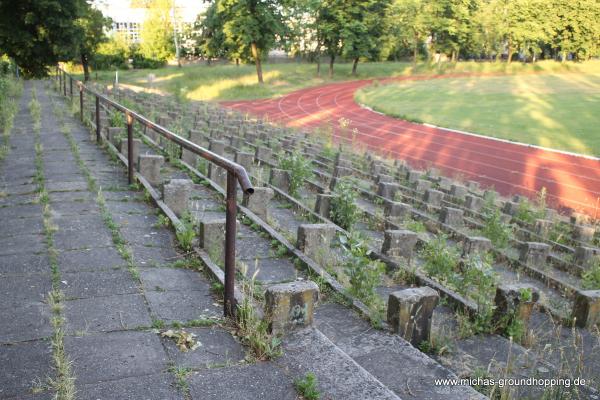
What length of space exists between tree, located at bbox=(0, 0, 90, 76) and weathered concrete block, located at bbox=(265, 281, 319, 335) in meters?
9.87

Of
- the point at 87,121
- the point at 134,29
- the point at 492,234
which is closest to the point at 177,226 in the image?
the point at 492,234

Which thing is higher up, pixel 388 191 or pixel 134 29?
pixel 134 29

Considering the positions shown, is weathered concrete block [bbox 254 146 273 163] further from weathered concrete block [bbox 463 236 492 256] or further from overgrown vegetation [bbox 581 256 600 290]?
overgrown vegetation [bbox 581 256 600 290]

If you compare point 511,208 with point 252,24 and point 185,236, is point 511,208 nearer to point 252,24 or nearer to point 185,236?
point 185,236

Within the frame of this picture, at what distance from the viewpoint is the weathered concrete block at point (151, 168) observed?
712 centimetres

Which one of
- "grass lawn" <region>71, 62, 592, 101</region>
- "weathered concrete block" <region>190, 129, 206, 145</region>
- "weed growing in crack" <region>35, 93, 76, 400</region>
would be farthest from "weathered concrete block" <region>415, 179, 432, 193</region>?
"grass lawn" <region>71, 62, 592, 101</region>

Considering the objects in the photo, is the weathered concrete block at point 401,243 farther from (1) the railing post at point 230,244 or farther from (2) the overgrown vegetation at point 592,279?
(1) the railing post at point 230,244

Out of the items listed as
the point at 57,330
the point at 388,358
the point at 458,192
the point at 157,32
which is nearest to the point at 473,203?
the point at 458,192

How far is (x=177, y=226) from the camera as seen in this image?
17.5ft

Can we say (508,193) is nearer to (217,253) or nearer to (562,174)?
(562,174)

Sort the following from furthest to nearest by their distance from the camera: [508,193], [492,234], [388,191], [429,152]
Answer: [429,152]
[508,193]
[388,191]
[492,234]

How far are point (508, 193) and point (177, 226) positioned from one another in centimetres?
1258

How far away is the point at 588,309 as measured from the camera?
5.27 metres

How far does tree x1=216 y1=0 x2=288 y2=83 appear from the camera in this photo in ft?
143
